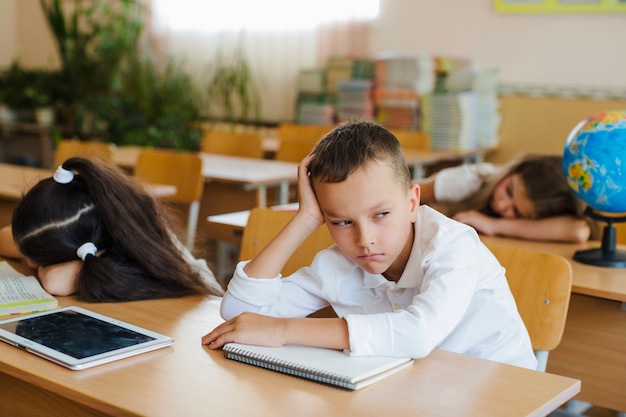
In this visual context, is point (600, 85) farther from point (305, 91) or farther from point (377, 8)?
point (305, 91)

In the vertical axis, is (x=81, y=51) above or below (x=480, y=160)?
above

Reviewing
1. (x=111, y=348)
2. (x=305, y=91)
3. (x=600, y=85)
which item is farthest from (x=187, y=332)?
(x=305, y=91)

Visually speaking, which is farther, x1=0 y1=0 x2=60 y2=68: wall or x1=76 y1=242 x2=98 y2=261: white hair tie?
x1=0 y1=0 x2=60 y2=68: wall

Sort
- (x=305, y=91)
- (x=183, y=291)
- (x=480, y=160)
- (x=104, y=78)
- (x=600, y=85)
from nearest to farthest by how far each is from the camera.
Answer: (x=183, y=291) → (x=600, y=85) → (x=480, y=160) → (x=305, y=91) → (x=104, y=78)

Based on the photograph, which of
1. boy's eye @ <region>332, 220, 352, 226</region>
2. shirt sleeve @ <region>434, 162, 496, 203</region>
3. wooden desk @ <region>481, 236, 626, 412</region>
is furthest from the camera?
shirt sleeve @ <region>434, 162, 496, 203</region>

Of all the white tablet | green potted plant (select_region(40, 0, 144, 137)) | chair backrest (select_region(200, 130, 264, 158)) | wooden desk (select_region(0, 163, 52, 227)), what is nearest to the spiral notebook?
the white tablet

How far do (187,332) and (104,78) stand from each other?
202 inches

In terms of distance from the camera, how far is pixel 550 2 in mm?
4949

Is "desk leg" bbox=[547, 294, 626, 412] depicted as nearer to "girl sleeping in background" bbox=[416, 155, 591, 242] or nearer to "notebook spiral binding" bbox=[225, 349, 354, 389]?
"girl sleeping in background" bbox=[416, 155, 591, 242]

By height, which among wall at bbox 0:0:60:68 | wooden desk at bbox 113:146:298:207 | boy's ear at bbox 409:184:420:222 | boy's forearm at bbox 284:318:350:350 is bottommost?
wooden desk at bbox 113:146:298:207

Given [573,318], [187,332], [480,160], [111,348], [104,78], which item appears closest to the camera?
[111,348]

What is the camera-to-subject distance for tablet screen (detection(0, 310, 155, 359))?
4.36 feet

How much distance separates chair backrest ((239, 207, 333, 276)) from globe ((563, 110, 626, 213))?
750mm

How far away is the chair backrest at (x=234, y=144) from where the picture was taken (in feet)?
15.3
